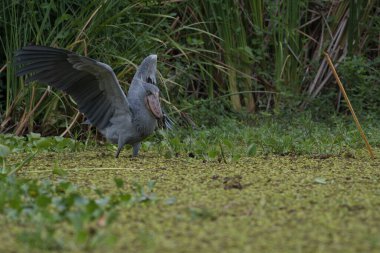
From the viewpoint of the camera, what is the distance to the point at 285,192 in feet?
9.21

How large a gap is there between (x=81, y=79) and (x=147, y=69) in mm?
388

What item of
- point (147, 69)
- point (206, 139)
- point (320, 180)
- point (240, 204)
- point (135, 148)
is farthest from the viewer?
point (206, 139)

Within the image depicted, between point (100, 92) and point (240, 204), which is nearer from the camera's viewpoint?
point (240, 204)

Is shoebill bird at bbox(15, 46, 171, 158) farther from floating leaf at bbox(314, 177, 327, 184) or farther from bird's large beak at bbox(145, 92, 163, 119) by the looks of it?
floating leaf at bbox(314, 177, 327, 184)

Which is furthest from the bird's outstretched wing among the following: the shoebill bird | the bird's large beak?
the bird's large beak

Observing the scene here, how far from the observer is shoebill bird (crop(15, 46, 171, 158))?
3.98 meters

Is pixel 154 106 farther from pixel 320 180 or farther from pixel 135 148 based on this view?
pixel 320 180

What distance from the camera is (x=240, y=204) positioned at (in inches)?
100

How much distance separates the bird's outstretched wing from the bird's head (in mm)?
254

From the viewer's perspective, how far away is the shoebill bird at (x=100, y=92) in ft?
13.1

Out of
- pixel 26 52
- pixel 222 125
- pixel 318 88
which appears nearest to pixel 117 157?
pixel 26 52

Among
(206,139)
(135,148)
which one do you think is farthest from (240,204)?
(206,139)

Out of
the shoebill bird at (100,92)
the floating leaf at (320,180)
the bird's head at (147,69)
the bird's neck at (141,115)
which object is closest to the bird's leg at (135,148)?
the shoebill bird at (100,92)

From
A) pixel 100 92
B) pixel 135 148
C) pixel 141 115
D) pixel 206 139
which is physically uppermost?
pixel 100 92
